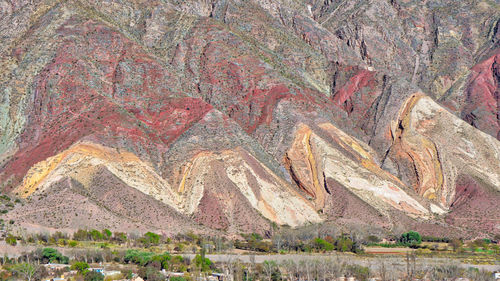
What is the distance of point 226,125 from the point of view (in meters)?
113

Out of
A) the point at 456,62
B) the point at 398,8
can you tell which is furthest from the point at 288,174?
the point at 398,8

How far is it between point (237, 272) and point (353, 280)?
1025cm

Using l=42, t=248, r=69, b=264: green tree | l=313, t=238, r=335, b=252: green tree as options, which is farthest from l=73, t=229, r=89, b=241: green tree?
l=313, t=238, r=335, b=252: green tree

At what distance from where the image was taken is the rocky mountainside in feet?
332

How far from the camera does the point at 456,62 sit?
15338 cm

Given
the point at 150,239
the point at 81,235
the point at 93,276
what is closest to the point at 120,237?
the point at 150,239

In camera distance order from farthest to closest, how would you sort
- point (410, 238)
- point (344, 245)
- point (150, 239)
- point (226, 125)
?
point (226, 125)
point (410, 238)
point (344, 245)
point (150, 239)

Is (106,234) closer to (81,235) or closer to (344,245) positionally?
(81,235)

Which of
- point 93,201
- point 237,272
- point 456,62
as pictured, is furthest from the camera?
point 456,62

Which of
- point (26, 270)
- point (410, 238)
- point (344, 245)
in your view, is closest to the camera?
point (26, 270)

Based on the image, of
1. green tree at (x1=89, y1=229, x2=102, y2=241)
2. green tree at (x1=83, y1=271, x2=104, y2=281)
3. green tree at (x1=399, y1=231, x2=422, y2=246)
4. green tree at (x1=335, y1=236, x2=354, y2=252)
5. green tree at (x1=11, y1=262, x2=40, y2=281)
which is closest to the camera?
green tree at (x1=11, y1=262, x2=40, y2=281)

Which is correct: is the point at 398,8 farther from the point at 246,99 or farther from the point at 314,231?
the point at 314,231

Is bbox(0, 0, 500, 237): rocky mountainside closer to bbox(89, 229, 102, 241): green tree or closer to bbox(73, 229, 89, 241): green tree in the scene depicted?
bbox(73, 229, 89, 241): green tree

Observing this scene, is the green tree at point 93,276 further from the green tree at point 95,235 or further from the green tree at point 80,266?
the green tree at point 95,235
